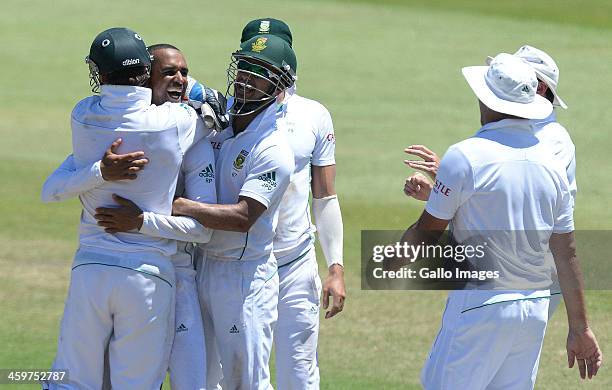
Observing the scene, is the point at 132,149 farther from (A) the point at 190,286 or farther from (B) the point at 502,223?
(B) the point at 502,223

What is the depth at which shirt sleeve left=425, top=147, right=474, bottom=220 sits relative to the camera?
5.26m

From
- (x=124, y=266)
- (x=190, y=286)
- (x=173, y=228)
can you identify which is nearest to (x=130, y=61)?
(x=173, y=228)

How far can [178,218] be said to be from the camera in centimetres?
562

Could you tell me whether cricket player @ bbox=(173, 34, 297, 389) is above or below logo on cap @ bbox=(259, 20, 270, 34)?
below

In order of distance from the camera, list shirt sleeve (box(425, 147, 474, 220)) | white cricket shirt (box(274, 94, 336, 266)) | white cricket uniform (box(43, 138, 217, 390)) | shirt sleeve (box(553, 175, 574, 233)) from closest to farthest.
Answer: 1. shirt sleeve (box(425, 147, 474, 220))
2. shirt sleeve (box(553, 175, 574, 233))
3. white cricket uniform (box(43, 138, 217, 390))
4. white cricket shirt (box(274, 94, 336, 266))

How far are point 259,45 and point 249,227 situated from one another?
2.82 ft

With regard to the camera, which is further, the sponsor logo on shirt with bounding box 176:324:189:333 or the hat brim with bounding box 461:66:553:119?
the sponsor logo on shirt with bounding box 176:324:189:333

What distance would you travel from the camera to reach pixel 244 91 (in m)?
5.88

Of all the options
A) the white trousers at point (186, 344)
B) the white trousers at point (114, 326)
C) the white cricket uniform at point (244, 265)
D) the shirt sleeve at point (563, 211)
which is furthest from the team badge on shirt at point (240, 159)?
the shirt sleeve at point (563, 211)

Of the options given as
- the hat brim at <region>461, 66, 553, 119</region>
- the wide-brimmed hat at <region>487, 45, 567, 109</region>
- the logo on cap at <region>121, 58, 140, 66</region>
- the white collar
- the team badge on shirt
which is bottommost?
the team badge on shirt

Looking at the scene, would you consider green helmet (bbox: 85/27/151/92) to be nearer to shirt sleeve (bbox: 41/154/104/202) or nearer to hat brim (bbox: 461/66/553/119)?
shirt sleeve (bbox: 41/154/104/202)

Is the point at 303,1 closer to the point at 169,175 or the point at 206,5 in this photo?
the point at 206,5

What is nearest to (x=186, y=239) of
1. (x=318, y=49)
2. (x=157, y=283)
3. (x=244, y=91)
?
(x=157, y=283)

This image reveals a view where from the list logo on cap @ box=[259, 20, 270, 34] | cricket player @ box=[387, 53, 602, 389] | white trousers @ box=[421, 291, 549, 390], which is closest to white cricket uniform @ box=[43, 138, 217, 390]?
cricket player @ box=[387, 53, 602, 389]
